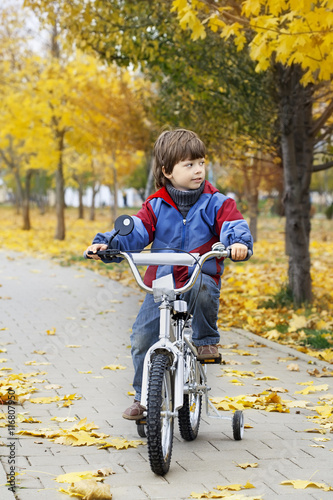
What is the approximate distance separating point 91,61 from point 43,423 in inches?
709

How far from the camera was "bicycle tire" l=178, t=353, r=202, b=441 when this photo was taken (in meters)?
3.89

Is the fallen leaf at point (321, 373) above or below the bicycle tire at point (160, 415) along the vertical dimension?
below

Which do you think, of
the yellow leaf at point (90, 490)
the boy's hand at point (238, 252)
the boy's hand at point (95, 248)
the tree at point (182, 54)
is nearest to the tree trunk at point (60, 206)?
the tree at point (182, 54)

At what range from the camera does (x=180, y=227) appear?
3902mm

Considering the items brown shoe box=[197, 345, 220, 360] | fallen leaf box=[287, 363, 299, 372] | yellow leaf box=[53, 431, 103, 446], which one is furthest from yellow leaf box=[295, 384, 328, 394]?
yellow leaf box=[53, 431, 103, 446]

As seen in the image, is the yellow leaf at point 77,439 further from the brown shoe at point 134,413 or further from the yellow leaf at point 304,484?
the yellow leaf at point 304,484

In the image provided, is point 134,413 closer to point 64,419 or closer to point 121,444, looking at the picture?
point 121,444

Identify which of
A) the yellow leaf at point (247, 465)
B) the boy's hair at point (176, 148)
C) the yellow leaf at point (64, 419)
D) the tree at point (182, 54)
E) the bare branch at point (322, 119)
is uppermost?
the tree at point (182, 54)

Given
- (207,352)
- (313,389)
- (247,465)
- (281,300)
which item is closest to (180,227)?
(207,352)

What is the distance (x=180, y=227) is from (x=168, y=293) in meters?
0.51

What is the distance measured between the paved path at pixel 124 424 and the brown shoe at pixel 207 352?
1.65 ft

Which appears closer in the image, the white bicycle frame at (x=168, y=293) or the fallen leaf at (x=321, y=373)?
the white bicycle frame at (x=168, y=293)

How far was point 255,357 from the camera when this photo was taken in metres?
6.74

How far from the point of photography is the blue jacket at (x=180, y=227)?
3.82m
